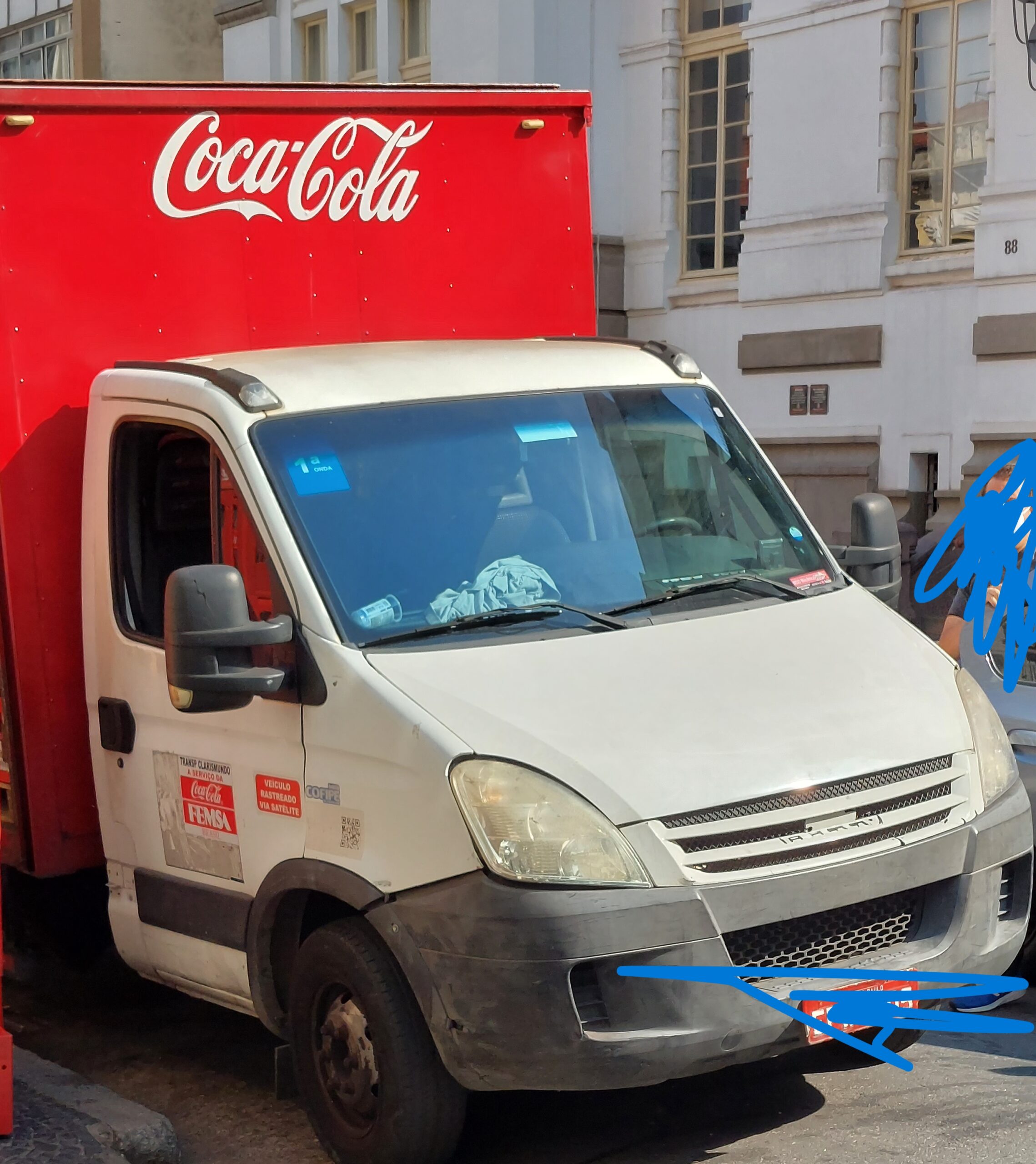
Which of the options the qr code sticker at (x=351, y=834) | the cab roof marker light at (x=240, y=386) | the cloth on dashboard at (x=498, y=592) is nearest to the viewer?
the qr code sticker at (x=351, y=834)

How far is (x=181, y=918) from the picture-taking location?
4938 mm

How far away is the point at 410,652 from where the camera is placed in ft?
14.3

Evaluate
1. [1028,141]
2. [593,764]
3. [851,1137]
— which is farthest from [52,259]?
[1028,141]

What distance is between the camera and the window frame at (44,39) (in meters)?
26.5

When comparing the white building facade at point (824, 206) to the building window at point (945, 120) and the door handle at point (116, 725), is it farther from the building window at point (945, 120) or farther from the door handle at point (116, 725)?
the door handle at point (116, 725)

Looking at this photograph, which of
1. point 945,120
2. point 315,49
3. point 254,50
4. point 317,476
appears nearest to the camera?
point 317,476

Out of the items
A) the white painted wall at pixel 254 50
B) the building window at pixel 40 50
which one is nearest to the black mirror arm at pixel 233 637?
the white painted wall at pixel 254 50

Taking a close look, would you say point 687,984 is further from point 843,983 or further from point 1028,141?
point 1028,141

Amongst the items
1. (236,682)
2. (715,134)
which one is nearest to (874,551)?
(236,682)

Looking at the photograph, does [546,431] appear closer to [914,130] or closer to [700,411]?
[700,411]

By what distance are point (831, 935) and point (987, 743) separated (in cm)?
82

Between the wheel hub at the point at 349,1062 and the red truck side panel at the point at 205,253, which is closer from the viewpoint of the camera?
the wheel hub at the point at 349,1062

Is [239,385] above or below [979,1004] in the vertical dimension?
above

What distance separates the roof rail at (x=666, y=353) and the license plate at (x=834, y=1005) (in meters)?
2.10
